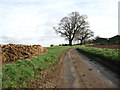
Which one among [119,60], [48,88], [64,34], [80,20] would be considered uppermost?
[80,20]

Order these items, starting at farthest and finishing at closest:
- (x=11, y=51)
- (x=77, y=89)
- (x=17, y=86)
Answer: (x=11, y=51) < (x=17, y=86) < (x=77, y=89)

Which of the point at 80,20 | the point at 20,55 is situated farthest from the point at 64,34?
the point at 20,55

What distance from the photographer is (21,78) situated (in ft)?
19.3

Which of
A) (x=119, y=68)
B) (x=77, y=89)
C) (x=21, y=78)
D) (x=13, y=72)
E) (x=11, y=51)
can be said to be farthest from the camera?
(x=11, y=51)

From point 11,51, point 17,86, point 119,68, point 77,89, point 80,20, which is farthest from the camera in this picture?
point 80,20

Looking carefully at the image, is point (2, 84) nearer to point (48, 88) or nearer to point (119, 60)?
point (48, 88)

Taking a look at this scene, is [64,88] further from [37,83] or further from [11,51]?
[11,51]

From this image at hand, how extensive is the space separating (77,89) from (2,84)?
3572 mm

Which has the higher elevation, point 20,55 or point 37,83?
point 20,55

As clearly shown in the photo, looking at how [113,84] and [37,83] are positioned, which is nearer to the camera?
[113,84]

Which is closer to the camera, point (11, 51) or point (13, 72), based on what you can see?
point (13, 72)

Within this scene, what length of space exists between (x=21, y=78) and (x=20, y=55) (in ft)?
25.7

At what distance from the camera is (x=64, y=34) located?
2223 inches

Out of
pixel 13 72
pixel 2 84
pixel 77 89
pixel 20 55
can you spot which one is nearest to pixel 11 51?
pixel 20 55
